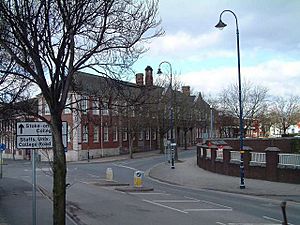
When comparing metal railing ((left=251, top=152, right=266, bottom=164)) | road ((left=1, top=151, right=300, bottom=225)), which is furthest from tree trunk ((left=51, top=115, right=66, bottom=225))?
metal railing ((left=251, top=152, right=266, bottom=164))

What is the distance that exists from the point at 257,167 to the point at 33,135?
2155 centimetres

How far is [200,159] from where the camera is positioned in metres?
42.2

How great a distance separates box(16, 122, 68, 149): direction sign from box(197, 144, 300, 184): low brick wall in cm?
1869

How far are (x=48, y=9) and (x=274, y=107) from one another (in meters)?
84.3

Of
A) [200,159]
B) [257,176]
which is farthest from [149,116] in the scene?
[257,176]

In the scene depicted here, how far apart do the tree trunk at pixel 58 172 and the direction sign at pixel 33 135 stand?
3.48 feet

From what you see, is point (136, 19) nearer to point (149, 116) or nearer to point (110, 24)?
point (110, 24)

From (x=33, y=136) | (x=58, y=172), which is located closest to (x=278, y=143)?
(x=33, y=136)

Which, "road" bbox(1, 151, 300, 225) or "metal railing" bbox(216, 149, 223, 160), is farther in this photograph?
"metal railing" bbox(216, 149, 223, 160)

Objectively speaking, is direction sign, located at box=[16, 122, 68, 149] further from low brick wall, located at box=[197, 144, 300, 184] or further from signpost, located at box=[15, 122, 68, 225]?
low brick wall, located at box=[197, 144, 300, 184]

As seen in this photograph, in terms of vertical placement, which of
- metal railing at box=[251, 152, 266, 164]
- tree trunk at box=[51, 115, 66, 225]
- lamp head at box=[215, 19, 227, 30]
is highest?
lamp head at box=[215, 19, 227, 30]

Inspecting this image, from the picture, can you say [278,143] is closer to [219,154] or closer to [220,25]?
[219,154]

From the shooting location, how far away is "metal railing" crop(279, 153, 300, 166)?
84.3 ft

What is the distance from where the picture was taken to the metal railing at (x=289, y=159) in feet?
84.3
